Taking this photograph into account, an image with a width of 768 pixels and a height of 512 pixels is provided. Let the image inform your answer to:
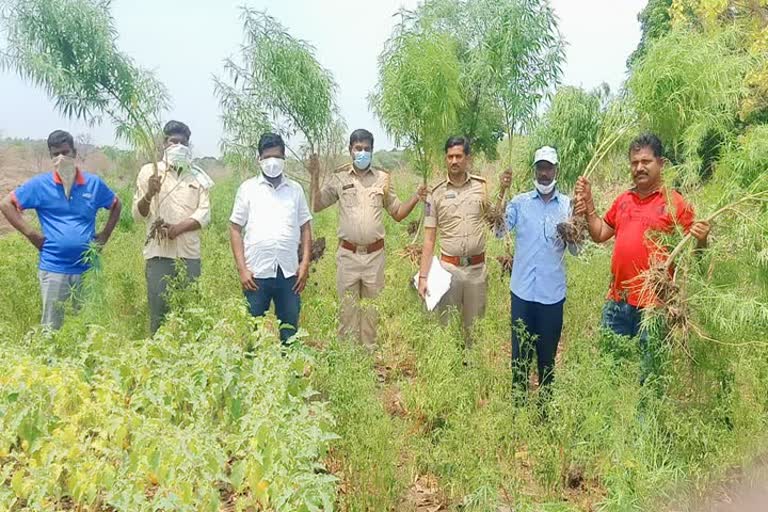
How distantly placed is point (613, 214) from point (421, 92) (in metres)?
1.86

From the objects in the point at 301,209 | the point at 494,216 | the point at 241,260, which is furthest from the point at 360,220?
the point at 494,216

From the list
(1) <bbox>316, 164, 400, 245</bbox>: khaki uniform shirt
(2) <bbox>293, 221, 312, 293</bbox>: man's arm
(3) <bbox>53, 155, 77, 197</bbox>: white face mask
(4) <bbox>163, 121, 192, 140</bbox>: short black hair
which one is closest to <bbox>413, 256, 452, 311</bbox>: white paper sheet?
(1) <bbox>316, 164, 400, 245</bbox>: khaki uniform shirt

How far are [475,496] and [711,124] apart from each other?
2.53 meters

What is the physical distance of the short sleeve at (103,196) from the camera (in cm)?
477

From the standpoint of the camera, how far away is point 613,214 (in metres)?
3.76

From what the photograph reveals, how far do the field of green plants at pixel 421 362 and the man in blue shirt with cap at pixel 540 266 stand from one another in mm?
234

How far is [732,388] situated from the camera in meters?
3.39

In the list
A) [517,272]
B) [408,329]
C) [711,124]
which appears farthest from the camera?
[408,329]

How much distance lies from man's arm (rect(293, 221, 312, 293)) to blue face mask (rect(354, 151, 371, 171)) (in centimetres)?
58

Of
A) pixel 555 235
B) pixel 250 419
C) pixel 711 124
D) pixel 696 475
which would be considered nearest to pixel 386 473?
pixel 250 419

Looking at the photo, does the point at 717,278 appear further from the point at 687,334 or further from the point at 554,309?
the point at 554,309

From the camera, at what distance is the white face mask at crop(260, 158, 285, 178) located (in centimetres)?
453

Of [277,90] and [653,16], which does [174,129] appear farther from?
[653,16]

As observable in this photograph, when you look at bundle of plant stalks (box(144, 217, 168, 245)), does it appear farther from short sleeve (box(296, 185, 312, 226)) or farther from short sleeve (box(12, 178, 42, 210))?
short sleeve (box(296, 185, 312, 226))
